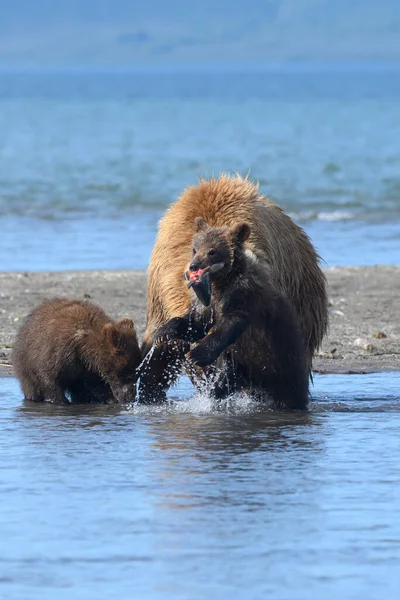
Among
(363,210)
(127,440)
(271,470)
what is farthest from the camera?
(363,210)

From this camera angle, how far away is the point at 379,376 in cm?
988

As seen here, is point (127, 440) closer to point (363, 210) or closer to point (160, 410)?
point (160, 410)

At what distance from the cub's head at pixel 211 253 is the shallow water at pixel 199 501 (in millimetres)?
746

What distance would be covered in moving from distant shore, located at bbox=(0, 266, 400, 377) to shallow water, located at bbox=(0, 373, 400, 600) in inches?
70.8

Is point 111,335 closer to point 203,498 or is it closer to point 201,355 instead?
point 201,355

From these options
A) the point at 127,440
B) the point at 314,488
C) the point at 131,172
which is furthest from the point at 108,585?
the point at 131,172

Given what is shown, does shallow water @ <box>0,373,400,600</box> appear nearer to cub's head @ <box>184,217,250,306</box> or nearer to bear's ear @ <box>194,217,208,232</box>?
cub's head @ <box>184,217,250,306</box>

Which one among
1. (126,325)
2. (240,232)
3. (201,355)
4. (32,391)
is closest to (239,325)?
(201,355)

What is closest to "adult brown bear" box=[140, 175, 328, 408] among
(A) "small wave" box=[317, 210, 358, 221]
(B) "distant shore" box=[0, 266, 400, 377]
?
(B) "distant shore" box=[0, 266, 400, 377]

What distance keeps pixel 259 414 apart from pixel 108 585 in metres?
3.16

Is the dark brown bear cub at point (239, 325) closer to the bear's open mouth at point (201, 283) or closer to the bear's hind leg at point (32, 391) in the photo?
the bear's open mouth at point (201, 283)

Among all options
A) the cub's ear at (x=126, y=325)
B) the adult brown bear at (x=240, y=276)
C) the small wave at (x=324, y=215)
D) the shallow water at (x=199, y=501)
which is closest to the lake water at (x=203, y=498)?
the shallow water at (x=199, y=501)

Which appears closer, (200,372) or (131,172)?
(200,372)

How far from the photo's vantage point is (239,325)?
7.95 meters
